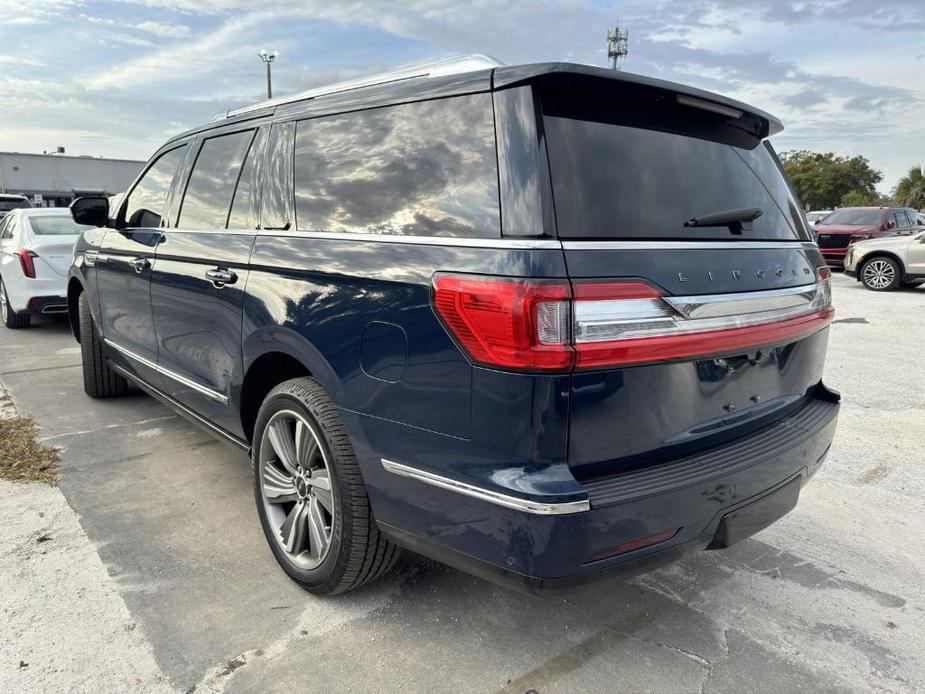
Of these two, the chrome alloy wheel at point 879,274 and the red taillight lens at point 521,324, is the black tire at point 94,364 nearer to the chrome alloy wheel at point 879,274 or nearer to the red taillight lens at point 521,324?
the red taillight lens at point 521,324

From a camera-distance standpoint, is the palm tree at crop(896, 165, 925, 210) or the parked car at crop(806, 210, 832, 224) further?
the palm tree at crop(896, 165, 925, 210)

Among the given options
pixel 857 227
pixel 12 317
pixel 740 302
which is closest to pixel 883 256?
pixel 857 227

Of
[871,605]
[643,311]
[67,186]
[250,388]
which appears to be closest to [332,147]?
[250,388]

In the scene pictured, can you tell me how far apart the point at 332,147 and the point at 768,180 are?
1704mm

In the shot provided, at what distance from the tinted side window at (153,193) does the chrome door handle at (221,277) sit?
3.22ft

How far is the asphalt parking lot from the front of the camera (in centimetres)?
229

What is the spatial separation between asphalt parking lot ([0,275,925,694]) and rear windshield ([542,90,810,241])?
1.37m

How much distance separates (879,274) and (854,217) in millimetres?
3721

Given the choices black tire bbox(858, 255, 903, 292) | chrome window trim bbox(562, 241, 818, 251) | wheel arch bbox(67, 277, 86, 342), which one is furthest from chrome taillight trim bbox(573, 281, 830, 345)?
black tire bbox(858, 255, 903, 292)

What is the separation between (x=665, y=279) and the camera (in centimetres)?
195

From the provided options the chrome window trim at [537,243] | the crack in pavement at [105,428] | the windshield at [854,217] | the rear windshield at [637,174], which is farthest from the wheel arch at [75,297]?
the windshield at [854,217]

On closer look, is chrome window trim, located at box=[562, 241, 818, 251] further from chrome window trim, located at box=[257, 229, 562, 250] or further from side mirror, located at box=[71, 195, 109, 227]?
side mirror, located at box=[71, 195, 109, 227]

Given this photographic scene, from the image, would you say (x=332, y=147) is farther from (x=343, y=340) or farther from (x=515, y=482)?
(x=515, y=482)

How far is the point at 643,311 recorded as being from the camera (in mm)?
1896
